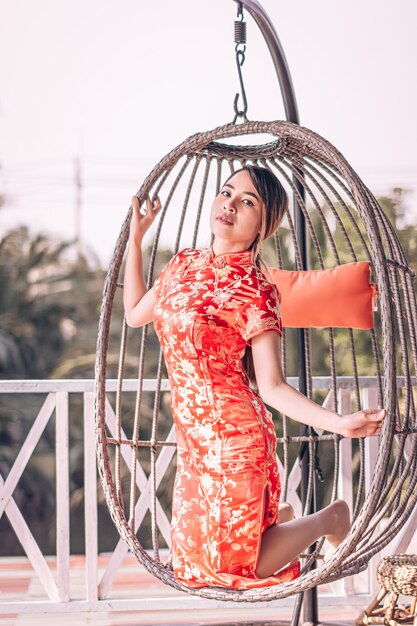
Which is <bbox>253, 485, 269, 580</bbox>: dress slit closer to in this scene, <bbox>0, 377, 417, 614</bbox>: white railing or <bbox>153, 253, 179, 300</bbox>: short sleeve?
<bbox>153, 253, 179, 300</bbox>: short sleeve

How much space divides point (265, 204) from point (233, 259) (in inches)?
6.6

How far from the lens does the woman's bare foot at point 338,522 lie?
2484 mm

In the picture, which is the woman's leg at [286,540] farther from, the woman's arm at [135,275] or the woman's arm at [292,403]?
the woman's arm at [135,275]

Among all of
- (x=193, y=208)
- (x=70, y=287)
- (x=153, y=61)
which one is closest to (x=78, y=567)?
(x=70, y=287)

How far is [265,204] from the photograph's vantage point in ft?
7.91

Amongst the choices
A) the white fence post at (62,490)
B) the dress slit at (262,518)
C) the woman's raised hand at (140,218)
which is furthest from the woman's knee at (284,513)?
the white fence post at (62,490)

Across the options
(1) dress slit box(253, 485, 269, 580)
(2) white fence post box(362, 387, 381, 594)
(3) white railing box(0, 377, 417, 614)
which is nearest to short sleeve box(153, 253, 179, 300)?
(1) dress slit box(253, 485, 269, 580)

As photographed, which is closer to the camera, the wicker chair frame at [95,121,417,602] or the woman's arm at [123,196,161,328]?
the wicker chair frame at [95,121,417,602]

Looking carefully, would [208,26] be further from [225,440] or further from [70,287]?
[225,440]

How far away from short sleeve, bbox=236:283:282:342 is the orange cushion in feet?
1.54

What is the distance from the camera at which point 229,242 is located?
241 centimetres

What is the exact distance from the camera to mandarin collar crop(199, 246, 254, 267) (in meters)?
2.39

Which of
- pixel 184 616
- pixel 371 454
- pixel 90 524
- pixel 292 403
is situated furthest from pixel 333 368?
pixel 184 616

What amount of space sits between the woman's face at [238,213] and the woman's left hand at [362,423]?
→ 1.92ft
